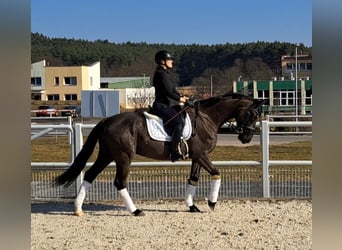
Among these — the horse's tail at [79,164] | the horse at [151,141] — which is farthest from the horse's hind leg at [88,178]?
the horse's tail at [79,164]

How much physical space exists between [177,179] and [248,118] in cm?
226

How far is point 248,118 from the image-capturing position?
661 cm

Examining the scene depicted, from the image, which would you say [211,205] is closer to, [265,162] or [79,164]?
[265,162]

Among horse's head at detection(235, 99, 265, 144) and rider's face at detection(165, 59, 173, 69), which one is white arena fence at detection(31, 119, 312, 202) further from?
rider's face at detection(165, 59, 173, 69)

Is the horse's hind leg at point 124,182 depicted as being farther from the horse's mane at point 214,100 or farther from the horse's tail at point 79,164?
the horse's mane at point 214,100

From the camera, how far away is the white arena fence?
732 centimetres

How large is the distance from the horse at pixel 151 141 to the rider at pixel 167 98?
0.14 meters

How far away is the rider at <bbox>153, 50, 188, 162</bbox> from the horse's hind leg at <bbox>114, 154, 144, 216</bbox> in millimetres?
556

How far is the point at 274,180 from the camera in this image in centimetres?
827

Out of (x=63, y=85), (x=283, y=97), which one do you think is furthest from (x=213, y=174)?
(x=283, y=97)

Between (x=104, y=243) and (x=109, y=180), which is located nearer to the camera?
(x=104, y=243)
